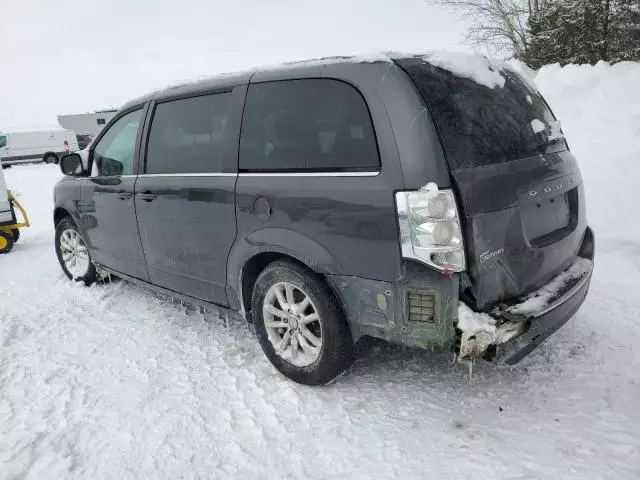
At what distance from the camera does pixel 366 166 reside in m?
2.45

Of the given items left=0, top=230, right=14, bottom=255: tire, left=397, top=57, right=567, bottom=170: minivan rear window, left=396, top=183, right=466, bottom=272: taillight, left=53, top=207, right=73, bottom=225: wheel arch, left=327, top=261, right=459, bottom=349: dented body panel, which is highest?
left=397, top=57, right=567, bottom=170: minivan rear window

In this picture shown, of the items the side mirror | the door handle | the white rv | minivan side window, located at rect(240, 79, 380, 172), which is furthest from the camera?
the white rv

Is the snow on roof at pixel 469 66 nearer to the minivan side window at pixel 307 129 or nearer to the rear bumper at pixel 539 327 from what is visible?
the minivan side window at pixel 307 129

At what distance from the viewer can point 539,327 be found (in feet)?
8.07

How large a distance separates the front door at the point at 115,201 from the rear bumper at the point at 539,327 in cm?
290

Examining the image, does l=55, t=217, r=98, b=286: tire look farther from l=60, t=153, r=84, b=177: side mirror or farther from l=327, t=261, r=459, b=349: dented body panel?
l=327, t=261, r=459, b=349: dented body panel

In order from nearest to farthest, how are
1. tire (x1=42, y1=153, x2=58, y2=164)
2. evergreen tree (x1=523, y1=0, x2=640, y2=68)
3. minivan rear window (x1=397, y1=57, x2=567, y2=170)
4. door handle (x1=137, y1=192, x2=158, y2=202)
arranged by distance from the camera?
1. minivan rear window (x1=397, y1=57, x2=567, y2=170)
2. door handle (x1=137, y1=192, x2=158, y2=202)
3. evergreen tree (x1=523, y1=0, x2=640, y2=68)
4. tire (x1=42, y1=153, x2=58, y2=164)

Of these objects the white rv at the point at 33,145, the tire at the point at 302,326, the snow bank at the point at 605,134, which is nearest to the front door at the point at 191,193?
the tire at the point at 302,326

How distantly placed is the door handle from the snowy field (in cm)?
107

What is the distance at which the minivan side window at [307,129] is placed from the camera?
8.21 ft

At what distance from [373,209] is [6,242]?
6.60m

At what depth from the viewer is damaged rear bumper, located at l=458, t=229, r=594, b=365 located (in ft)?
7.53

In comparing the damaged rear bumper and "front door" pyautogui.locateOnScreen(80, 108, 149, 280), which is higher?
"front door" pyautogui.locateOnScreen(80, 108, 149, 280)

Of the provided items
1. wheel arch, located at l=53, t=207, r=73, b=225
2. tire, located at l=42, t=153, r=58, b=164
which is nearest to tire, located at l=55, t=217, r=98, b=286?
wheel arch, located at l=53, t=207, r=73, b=225
